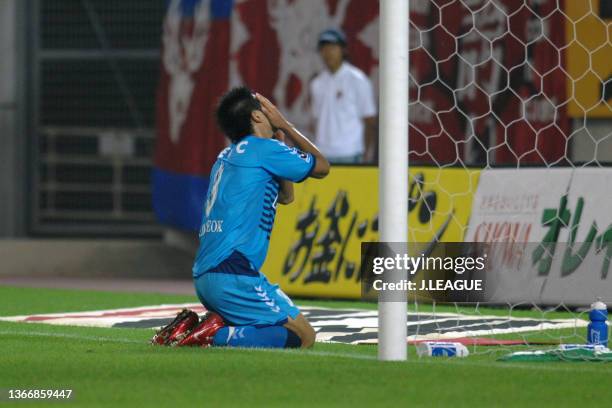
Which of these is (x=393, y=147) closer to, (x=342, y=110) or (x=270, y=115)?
(x=270, y=115)

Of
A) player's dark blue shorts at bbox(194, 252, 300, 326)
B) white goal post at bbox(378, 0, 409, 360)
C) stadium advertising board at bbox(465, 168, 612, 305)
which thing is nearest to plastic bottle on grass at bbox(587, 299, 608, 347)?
white goal post at bbox(378, 0, 409, 360)

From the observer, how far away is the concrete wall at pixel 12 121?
22375 millimetres

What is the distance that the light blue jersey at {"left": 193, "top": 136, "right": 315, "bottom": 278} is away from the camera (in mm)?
9469

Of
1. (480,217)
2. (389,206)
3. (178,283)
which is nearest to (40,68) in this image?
(178,283)

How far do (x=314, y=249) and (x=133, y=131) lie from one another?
322 inches

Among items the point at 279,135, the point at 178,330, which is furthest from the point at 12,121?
the point at 178,330

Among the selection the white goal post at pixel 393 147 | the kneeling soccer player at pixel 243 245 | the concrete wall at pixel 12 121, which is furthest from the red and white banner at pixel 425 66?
the white goal post at pixel 393 147

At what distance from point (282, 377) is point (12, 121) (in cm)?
1529

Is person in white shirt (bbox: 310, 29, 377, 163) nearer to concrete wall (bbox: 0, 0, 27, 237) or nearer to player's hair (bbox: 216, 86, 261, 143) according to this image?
player's hair (bbox: 216, 86, 261, 143)

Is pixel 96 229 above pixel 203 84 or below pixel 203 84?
below

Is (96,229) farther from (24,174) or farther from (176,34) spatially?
Answer: (176,34)

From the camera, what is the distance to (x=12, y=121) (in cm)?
2252

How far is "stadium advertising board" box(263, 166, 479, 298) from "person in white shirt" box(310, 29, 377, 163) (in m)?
1.98

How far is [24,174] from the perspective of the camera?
884 inches
